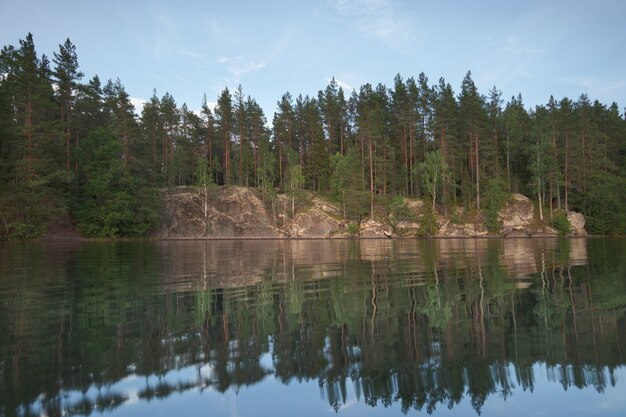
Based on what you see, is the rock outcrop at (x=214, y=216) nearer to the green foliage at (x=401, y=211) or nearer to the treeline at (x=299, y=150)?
the treeline at (x=299, y=150)

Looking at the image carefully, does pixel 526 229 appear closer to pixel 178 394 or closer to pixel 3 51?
pixel 178 394

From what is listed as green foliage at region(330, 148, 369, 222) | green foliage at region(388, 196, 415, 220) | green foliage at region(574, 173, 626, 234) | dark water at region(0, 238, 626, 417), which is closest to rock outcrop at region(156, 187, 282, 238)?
green foliage at region(330, 148, 369, 222)

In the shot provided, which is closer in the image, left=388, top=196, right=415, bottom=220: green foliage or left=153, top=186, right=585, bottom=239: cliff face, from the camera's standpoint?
left=153, top=186, right=585, bottom=239: cliff face

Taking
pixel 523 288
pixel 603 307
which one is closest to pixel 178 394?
pixel 603 307

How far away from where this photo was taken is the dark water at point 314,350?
555cm

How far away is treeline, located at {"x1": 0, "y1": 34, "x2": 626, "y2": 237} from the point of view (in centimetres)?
5328

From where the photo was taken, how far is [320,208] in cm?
7281

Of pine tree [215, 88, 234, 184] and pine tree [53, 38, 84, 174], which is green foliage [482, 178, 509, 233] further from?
pine tree [53, 38, 84, 174]

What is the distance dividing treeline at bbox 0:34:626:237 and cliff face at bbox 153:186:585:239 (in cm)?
272

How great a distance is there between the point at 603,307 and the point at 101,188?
2429 inches

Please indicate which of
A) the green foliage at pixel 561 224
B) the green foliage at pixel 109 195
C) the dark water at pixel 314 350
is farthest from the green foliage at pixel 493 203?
the dark water at pixel 314 350

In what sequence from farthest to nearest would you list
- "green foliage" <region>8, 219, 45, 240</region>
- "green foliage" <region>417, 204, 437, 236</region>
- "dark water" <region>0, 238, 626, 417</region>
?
1. "green foliage" <region>417, 204, 437, 236</region>
2. "green foliage" <region>8, 219, 45, 240</region>
3. "dark water" <region>0, 238, 626, 417</region>

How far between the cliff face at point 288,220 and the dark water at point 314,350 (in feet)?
180

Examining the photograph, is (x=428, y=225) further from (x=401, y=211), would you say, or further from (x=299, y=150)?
(x=299, y=150)
